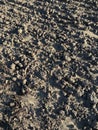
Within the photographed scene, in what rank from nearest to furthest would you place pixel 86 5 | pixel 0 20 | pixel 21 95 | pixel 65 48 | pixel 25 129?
1. pixel 25 129
2. pixel 21 95
3. pixel 65 48
4. pixel 0 20
5. pixel 86 5

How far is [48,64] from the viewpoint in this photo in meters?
5.73

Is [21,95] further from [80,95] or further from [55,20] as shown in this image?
[55,20]

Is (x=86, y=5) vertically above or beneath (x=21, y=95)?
above

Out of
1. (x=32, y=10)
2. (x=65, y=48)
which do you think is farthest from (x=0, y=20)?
(x=65, y=48)

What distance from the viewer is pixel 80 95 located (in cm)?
526

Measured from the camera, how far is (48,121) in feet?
16.0

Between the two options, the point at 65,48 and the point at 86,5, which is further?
the point at 86,5

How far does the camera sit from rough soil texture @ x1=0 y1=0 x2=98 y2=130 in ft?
16.3

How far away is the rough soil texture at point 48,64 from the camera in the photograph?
4969mm

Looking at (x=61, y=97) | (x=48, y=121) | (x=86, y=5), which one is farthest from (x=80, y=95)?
(x=86, y=5)

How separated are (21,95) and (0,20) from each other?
6.32ft

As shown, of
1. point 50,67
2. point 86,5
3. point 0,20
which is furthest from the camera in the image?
point 86,5

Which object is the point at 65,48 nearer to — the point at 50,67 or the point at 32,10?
the point at 50,67

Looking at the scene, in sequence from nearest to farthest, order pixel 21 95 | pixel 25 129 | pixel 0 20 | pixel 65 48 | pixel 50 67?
pixel 25 129
pixel 21 95
pixel 50 67
pixel 65 48
pixel 0 20
